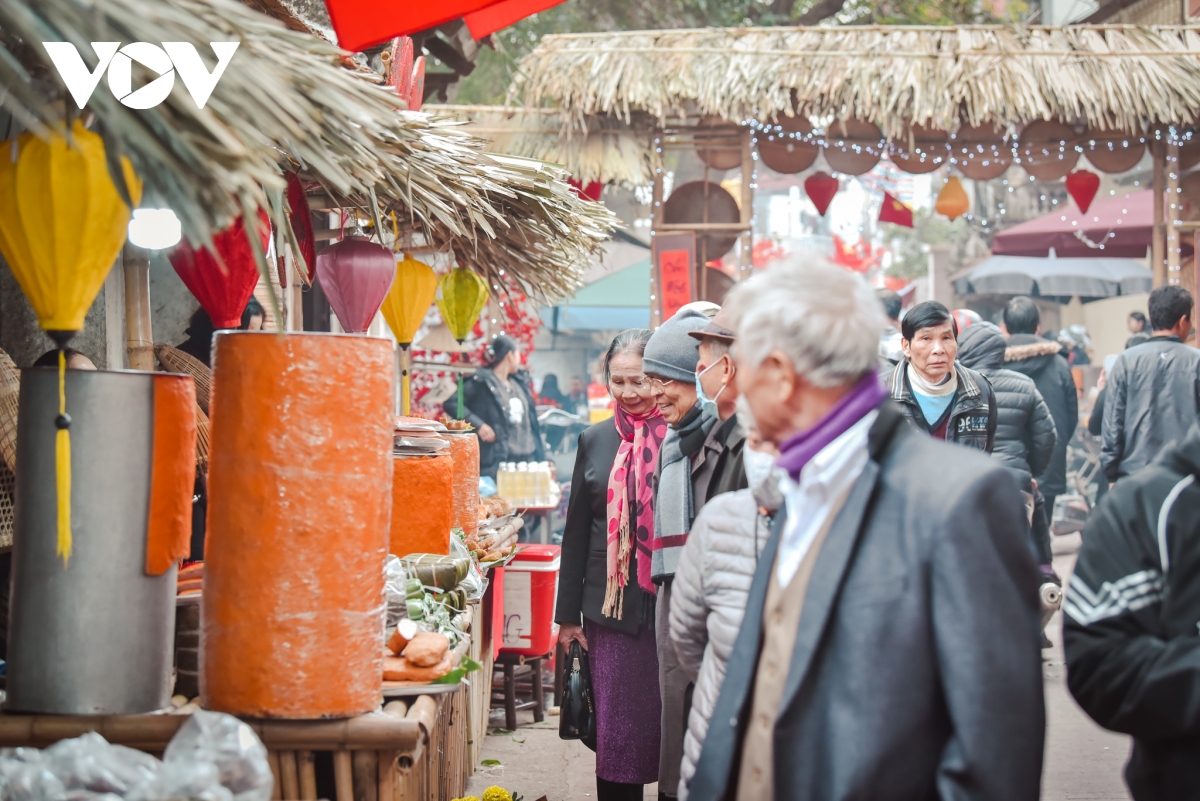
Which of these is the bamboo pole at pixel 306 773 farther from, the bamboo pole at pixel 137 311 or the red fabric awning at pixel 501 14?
the red fabric awning at pixel 501 14

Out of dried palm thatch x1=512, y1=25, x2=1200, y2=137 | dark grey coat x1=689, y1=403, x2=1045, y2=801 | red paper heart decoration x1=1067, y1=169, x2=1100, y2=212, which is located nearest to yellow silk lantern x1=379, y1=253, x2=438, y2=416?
dark grey coat x1=689, y1=403, x2=1045, y2=801

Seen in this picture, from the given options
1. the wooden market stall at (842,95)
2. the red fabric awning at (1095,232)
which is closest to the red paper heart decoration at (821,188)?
the wooden market stall at (842,95)

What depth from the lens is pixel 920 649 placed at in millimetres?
1694

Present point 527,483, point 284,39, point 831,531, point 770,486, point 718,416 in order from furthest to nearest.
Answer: point 527,483 → point 718,416 → point 284,39 → point 770,486 → point 831,531

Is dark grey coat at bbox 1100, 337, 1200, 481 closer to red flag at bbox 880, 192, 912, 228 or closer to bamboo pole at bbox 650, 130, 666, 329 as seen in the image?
bamboo pole at bbox 650, 130, 666, 329

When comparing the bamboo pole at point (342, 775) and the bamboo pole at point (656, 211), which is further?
the bamboo pole at point (656, 211)

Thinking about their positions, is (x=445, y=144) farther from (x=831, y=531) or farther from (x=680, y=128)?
(x=680, y=128)

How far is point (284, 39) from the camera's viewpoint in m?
2.23

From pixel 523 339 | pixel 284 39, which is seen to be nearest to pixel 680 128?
pixel 523 339

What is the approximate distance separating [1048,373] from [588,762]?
14.2ft

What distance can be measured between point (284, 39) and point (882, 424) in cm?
147

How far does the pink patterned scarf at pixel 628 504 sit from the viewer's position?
3582 mm

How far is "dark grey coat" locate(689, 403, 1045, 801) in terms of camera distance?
1.65 metres

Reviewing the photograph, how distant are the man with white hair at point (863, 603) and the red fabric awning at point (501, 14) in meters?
2.66
